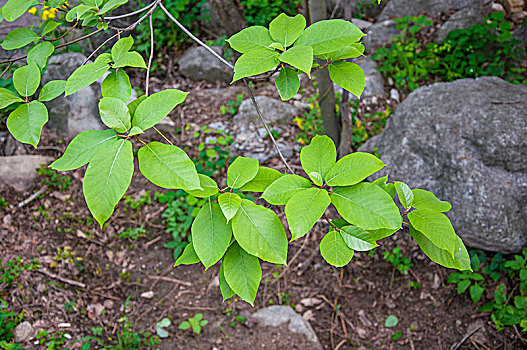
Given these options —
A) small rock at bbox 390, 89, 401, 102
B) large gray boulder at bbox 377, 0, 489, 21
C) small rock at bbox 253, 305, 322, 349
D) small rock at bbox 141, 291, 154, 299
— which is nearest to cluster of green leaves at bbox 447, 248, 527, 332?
small rock at bbox 253, 305, 322, 349

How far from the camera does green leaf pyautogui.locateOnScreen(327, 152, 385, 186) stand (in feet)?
2.74

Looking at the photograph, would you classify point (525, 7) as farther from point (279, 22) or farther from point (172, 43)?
point (279, 22)

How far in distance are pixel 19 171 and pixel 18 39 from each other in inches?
103

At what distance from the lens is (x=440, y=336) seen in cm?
263

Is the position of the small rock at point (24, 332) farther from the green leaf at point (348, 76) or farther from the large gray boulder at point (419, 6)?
the large gray boulder at point (419, 6)

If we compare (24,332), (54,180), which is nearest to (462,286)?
(24,332)

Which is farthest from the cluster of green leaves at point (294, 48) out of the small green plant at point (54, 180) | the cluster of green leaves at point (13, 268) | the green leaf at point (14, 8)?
the small green plant at point (54, 180)

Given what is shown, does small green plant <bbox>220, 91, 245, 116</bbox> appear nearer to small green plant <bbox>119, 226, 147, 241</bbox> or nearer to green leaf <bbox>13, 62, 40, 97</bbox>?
small green plant <bbox>119, 226, 147, 241</bbox>

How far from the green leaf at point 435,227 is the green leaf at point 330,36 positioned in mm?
422

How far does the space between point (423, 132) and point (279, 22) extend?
7.63 ft

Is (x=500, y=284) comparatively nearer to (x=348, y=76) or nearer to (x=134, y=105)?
(x=348, y=76)

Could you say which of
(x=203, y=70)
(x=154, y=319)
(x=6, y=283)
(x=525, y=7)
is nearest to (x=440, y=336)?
(x=154, y=319)

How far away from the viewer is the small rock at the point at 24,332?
2510 millimetres

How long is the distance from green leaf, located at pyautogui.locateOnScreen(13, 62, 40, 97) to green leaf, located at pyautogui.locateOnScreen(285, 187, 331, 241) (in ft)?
2.34
